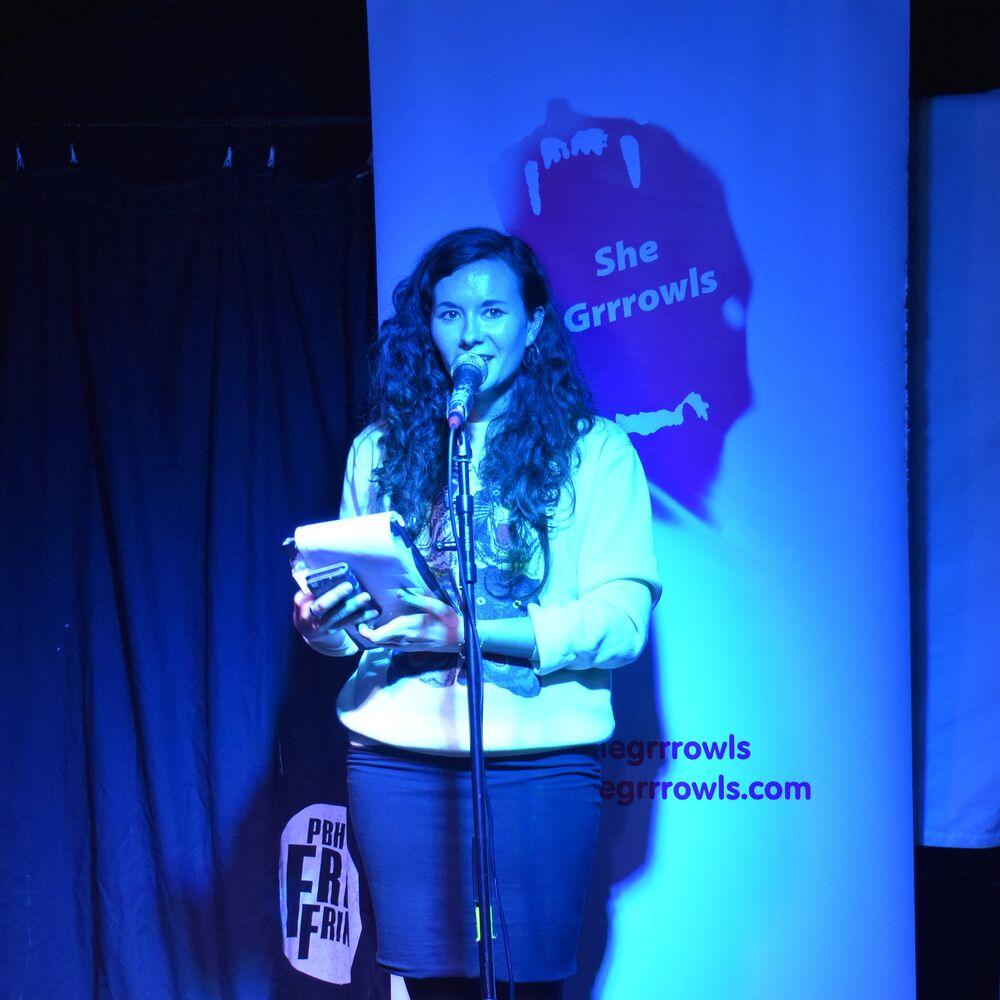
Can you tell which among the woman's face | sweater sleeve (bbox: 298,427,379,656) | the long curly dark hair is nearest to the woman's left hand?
the long curly dark hair

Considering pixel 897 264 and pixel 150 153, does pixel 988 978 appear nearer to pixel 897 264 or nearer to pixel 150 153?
pixel 897 264

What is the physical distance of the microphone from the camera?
1.62 m

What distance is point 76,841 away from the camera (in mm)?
2854

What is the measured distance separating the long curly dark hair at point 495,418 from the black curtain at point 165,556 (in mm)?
597

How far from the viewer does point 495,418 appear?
2225 mm

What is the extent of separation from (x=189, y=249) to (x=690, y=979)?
7.28 feet

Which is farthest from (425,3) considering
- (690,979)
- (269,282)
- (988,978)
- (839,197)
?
(988,978)

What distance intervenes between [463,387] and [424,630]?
41 cm

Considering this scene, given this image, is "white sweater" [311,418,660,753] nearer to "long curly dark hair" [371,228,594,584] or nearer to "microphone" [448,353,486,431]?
"long curly dark hair" [371,228,594,584]

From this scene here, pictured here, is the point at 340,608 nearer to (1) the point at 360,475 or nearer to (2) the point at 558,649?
(2) the point at 558,649

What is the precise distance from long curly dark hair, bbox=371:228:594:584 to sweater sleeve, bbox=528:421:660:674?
0.05 meters

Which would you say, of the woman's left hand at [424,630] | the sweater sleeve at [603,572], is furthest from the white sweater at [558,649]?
the woman's left hand at [424,630]

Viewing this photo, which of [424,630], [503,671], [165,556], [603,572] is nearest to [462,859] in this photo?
[503,671]

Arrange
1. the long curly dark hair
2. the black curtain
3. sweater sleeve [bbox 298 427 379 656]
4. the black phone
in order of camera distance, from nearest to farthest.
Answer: the black phone
the long curly dark hair
sweater sleeve [bbox 298 427 379 656]
the black curtain
